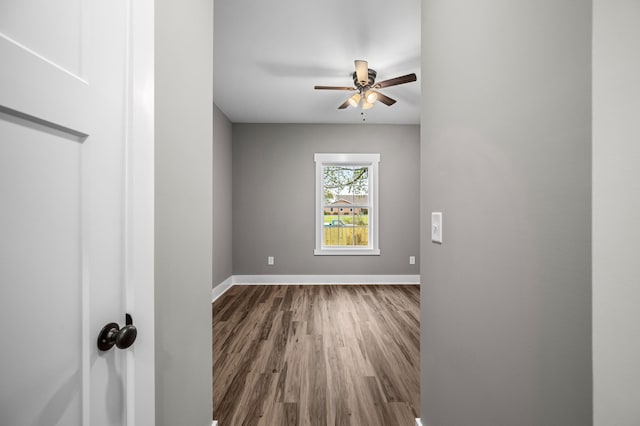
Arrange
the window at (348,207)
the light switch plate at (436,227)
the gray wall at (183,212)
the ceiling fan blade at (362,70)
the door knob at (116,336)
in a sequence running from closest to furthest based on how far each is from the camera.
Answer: the door knob at (116,336), the gray wall at (183,212), the light switch plate at (436,227), the ceiling fan blade at (362,70), the window at (348,207)

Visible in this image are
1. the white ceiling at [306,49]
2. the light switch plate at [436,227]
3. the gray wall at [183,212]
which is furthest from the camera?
the white ceiling at [306,49]

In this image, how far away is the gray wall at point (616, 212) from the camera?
51 centimetres

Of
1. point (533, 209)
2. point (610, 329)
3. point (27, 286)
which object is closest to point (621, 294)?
point (610, 329)

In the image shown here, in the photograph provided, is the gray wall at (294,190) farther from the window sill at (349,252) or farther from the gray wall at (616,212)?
the gray wall at (616,212)

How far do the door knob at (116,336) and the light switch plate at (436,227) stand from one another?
3.74ft

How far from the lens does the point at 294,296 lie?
163 inches

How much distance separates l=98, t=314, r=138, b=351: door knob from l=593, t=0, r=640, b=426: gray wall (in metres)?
1.06

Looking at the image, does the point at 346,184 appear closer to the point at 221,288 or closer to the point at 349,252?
the point at 349,252

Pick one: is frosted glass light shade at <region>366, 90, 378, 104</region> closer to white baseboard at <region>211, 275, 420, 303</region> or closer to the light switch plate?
the light switch plate

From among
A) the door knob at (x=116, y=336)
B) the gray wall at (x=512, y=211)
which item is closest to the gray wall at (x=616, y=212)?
the gray wall at (x=512, y=211)

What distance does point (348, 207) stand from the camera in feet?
16.4

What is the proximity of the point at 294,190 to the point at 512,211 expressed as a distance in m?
4.21

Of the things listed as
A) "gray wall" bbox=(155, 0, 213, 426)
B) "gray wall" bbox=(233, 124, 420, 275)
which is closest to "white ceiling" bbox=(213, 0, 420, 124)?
"gray wall" bbox=(233, 124, 420, 275)

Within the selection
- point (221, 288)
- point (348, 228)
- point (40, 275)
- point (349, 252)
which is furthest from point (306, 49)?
point (221, 288)
